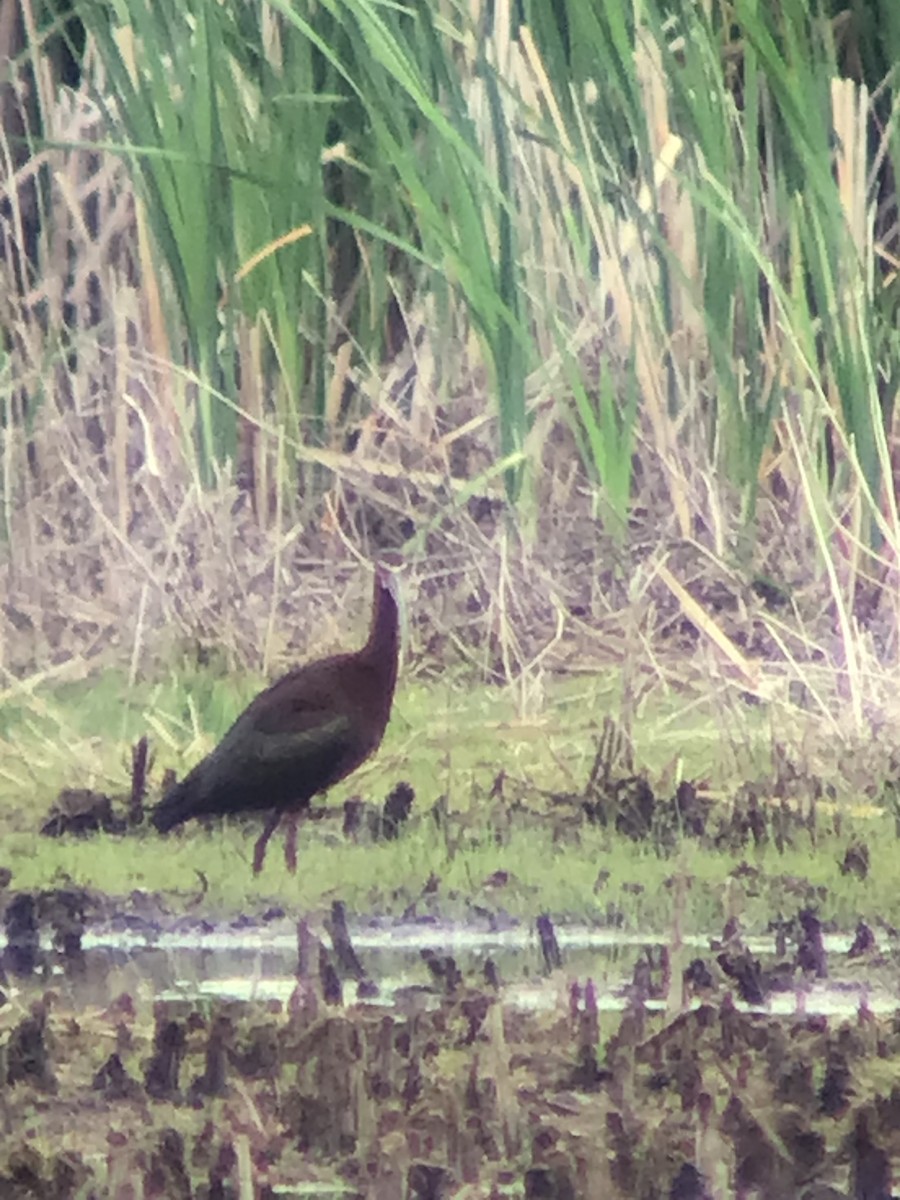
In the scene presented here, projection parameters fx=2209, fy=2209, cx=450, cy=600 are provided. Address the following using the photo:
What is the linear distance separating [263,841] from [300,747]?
105 millimetres

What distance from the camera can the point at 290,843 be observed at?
212 centimetres

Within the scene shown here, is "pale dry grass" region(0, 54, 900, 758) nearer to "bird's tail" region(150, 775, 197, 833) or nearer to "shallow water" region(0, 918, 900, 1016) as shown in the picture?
"bird's tail" region(150, 775, 197, 833)

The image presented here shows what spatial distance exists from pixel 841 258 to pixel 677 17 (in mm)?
313

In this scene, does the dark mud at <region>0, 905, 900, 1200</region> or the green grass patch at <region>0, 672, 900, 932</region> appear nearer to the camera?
the dark mud at <region>0, 905, 900, 1200</region>

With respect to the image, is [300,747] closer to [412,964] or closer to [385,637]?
[385,637]

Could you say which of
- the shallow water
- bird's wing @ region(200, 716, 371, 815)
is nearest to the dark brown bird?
bird's wing @ region(200, 716, 371, 815)

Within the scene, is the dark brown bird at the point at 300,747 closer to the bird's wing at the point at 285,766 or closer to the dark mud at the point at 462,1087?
the bird's wing at the point at 285,766

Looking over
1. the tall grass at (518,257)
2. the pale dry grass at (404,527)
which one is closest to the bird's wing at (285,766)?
the pale dry grass at (404,527)

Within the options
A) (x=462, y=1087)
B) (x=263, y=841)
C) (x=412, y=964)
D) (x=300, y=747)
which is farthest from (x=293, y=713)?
(x=462, y=1087)

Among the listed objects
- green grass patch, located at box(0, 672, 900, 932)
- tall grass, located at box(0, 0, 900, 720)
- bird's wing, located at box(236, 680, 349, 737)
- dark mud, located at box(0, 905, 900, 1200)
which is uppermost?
tall grass, located at box(0, 0, 900, 720)

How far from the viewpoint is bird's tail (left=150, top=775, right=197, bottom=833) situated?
2.15 m

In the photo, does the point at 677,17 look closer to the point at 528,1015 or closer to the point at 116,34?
the point at 116,34

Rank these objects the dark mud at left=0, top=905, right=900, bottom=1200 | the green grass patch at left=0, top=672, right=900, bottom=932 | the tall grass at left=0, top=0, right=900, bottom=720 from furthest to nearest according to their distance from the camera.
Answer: the tall grass at left=0, top=0, right=900, bottom=720
the green grass patch at left=0, top=672, right=900, bottom=932
the dark mud at left=0, top=905, right=900, bottom=1200

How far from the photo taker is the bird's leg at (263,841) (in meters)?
2.09
